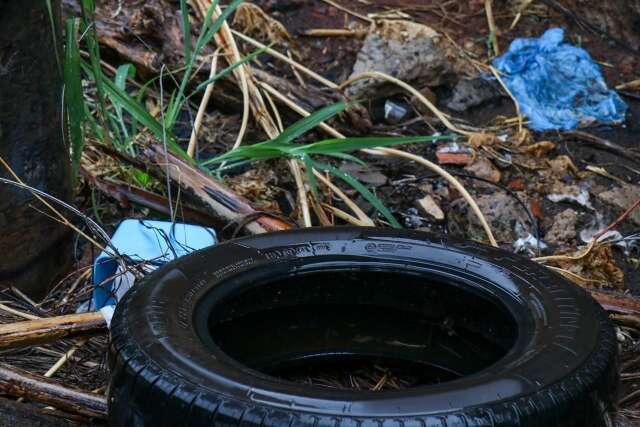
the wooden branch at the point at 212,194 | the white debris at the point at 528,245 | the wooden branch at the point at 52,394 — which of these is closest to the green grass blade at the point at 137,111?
the wooden branch at the point at 212,194

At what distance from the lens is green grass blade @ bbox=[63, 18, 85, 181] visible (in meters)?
2.79

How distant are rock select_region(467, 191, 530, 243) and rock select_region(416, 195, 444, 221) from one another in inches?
4.7

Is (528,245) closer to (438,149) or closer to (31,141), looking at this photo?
(438,149)

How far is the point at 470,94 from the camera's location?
520 cm

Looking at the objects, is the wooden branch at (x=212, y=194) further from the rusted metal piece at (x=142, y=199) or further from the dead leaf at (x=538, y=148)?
the dead leaf at (x=538, y=148)

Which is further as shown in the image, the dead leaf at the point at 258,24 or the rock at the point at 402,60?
the dead leaf at the point at 258,24

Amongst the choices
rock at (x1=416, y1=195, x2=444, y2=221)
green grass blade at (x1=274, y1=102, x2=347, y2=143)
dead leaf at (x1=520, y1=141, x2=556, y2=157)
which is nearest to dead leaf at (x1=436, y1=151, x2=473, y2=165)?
dead leaf at (x1=520, y1=141, x2=556, y2=157)

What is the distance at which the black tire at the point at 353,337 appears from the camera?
1694 mm

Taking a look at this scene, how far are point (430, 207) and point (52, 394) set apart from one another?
87.8 inches

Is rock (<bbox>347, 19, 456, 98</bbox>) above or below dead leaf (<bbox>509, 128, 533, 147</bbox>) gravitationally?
above

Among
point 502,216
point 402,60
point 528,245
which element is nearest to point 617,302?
point 528,245

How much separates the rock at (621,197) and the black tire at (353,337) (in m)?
2.19

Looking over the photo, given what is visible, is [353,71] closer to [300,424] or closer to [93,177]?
[93,177]

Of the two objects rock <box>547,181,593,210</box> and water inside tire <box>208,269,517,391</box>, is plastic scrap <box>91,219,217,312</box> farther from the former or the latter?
rock <box>547,181,593,210</box>
